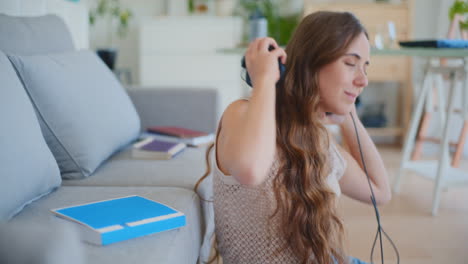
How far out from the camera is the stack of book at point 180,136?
6.45 ft

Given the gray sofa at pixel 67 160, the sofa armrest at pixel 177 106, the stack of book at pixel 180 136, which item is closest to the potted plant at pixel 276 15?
the sofa armrest at pixel 177 106

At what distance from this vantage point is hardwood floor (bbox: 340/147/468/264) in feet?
6.34

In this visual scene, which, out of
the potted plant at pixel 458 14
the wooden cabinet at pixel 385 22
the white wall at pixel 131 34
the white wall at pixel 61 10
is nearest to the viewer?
the white wall at pixel 61 10

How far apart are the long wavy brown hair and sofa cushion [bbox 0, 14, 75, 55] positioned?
0.91m

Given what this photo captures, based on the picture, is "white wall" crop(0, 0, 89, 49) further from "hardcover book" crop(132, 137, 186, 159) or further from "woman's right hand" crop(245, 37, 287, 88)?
"woman's right hand" crop(245, 37, 287, 88)

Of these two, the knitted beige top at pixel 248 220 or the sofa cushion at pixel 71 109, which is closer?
the knitted beige top at pixel 248 220

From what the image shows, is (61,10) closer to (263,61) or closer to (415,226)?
(263,61)

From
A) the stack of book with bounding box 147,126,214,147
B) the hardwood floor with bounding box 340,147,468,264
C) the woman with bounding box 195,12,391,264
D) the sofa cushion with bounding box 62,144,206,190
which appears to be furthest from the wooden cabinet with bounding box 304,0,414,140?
the woman with bounding box 195,12,391,264

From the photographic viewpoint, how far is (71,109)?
146 centimetres

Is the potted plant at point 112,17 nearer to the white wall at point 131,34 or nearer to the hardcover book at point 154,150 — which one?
the white wall at point 131,34

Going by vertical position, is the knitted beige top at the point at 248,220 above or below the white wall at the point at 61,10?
below

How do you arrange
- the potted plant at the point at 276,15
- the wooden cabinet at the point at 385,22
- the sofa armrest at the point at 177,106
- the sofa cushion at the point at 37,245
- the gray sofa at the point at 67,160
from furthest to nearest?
1. the potted plant at the point at 276,15
2. the wooden cabinet at the point at 385,22
3. the sofa armrest at the point at 177,106
4. the gray sofa at the point at 67,160
5. the sofa cushion at the point at 37,245

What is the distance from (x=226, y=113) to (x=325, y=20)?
306mm

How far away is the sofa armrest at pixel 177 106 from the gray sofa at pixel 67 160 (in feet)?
1.11
